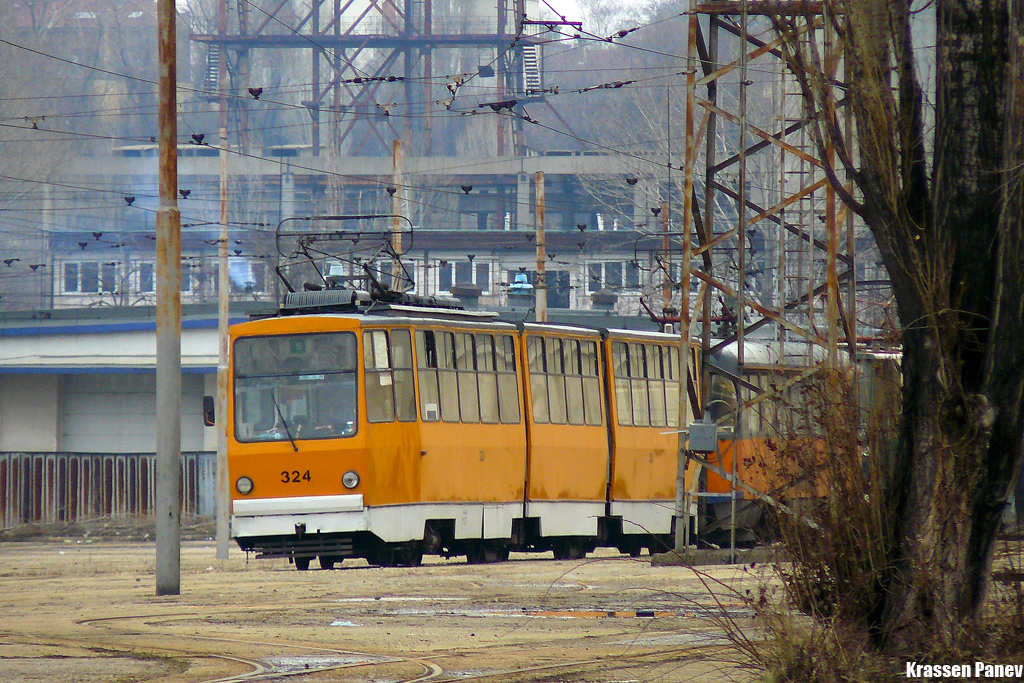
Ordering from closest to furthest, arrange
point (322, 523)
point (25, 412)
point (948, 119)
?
point (948, 119), point (322, 523), point (25, 412)

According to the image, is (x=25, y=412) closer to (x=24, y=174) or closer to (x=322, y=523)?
(x=322, y=523)

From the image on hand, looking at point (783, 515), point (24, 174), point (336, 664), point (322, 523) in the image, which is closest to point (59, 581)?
point (322, 523)

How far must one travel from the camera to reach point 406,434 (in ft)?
61.2

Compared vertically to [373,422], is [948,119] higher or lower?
higher

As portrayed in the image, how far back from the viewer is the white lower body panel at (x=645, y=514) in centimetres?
2238

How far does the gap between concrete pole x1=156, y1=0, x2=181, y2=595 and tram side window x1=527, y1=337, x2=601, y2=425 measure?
6589 millimetres

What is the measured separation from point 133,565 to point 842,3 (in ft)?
63.3

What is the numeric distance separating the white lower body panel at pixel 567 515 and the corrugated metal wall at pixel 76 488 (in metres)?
19.8

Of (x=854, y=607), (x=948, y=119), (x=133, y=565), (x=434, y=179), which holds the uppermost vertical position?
(x=434, y=179)

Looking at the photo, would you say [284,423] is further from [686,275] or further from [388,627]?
[388,627]

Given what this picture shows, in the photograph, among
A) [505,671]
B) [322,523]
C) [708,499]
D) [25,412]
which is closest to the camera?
[505,671]

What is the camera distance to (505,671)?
8336 millimetres

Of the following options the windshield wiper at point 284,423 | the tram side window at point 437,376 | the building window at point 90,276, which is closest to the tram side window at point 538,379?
the tram side window at point 437,376

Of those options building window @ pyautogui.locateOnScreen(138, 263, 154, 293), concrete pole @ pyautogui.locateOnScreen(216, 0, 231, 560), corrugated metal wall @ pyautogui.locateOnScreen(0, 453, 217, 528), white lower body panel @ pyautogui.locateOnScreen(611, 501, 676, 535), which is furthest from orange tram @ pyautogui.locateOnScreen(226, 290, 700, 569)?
building window @ pyautogui.locateOnScreen(138, 263, 154, 293)
